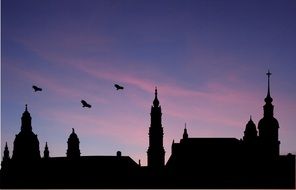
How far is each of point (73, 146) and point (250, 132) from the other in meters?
35.0

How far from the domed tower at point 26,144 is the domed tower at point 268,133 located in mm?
45100

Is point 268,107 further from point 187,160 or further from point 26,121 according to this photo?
point 26,121

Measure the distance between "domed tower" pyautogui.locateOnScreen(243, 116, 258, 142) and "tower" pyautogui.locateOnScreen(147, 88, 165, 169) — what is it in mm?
16157

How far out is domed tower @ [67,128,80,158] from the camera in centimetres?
8362

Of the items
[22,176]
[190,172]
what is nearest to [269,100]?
[190,172]

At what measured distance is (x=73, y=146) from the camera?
84.6m

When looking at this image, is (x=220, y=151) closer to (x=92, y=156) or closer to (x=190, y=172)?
(x=190, y=172)

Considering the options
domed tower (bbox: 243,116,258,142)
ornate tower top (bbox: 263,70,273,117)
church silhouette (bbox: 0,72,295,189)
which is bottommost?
church silhouette (bbox: 0,72,295,189)

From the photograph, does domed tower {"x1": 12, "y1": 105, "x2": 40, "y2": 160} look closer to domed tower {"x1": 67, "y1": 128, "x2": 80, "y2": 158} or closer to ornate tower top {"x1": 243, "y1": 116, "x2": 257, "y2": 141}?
domed tower {"x1": 67, "y1": 128, "x2": 80, "y2": 158}

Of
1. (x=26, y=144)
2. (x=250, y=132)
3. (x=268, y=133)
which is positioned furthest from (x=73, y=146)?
(x=268, y=133)

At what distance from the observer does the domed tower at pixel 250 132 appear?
252 feet

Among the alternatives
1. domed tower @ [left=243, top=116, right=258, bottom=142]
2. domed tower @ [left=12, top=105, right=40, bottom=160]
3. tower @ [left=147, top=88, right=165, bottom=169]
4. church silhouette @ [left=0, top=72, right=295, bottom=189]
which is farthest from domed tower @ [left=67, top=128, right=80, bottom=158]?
domed tower @ [left=243, top=116, right=258, bottom=142]

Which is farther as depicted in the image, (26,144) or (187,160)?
(26,144)

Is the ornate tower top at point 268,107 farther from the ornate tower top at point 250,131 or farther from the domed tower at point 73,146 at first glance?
the domed tower at point 73,146
